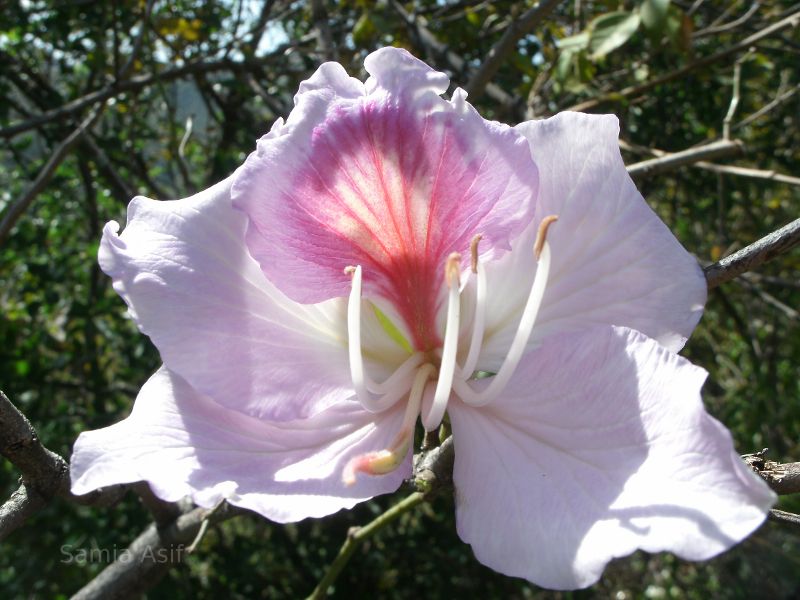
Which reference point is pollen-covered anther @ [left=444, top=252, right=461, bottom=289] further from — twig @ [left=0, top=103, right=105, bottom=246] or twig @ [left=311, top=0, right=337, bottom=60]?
twig @ [left=311, top=0, right=337, bottom=60]

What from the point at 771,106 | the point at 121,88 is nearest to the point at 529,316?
the point at 771,106

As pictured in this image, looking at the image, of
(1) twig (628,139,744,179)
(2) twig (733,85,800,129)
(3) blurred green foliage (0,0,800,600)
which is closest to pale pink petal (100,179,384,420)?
(1) twig (628,139,744,179)

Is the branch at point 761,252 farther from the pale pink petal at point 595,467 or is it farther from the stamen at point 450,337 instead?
the stamen at point 450,337

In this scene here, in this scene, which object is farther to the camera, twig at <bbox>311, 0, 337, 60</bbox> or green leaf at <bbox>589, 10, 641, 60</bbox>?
twig at <bbox>311, 0, 337, 60</bbox>

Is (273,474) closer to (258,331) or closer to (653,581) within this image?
(258,331)

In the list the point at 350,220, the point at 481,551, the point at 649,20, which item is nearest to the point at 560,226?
the point at 350,220

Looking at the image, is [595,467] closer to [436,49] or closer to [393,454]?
[393,454]
